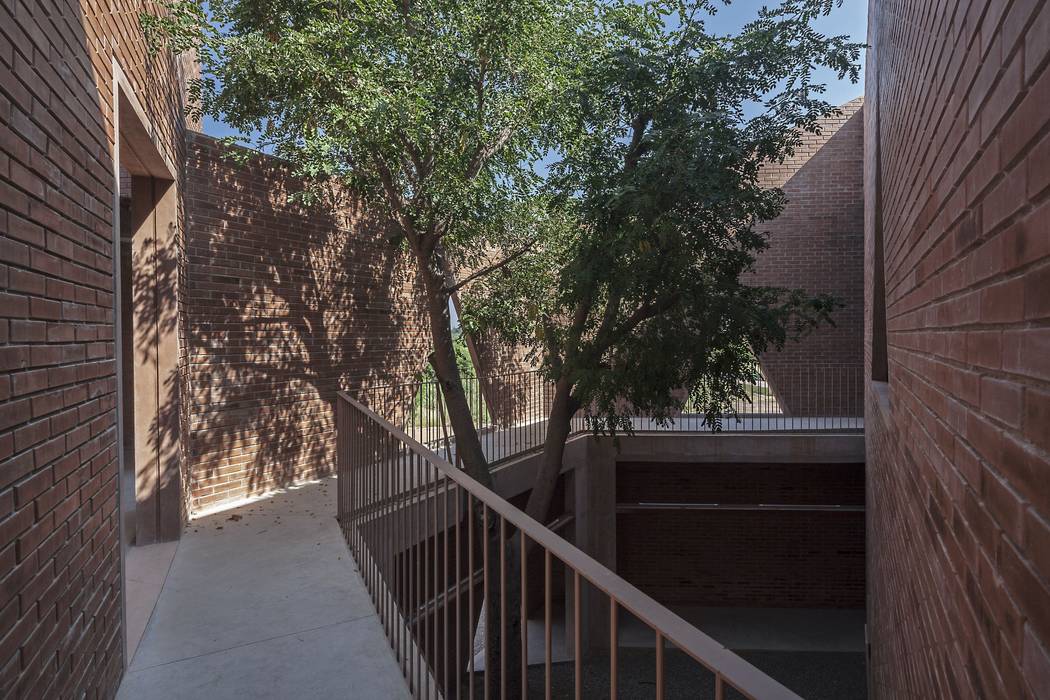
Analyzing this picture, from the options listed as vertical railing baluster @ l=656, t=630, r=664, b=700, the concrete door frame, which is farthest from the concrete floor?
vertical railing baluster @ l=656, t=630, r=664, b=700

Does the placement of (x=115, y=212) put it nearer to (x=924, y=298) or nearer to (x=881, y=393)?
(x=924, y=298)

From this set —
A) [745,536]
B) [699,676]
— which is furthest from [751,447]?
Answer: [699,676]

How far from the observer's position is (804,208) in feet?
46.1

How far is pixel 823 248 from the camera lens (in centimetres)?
1398

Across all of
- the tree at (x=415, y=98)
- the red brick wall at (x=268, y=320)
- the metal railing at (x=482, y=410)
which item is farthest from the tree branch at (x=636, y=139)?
the red brick wall at (x=268, y=320)

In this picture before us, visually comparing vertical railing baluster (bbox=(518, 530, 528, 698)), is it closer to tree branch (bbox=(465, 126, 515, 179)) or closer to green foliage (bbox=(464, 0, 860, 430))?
green foliage (bbox=(464, 0, 860, 430))

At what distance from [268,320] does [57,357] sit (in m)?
5.56

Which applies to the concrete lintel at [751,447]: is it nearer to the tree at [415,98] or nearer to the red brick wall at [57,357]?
the tree at [415,98]

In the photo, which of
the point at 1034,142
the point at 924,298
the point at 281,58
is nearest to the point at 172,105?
the point at 281,58

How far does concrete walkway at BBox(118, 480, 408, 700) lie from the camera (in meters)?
3.25

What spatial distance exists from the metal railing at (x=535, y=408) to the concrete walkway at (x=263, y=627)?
272 centimetres

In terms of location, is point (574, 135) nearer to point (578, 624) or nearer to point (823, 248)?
point (578, 624)

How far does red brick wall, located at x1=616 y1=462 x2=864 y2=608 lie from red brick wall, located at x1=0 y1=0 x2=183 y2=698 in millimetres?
10558

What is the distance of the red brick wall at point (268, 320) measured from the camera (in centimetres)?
716
